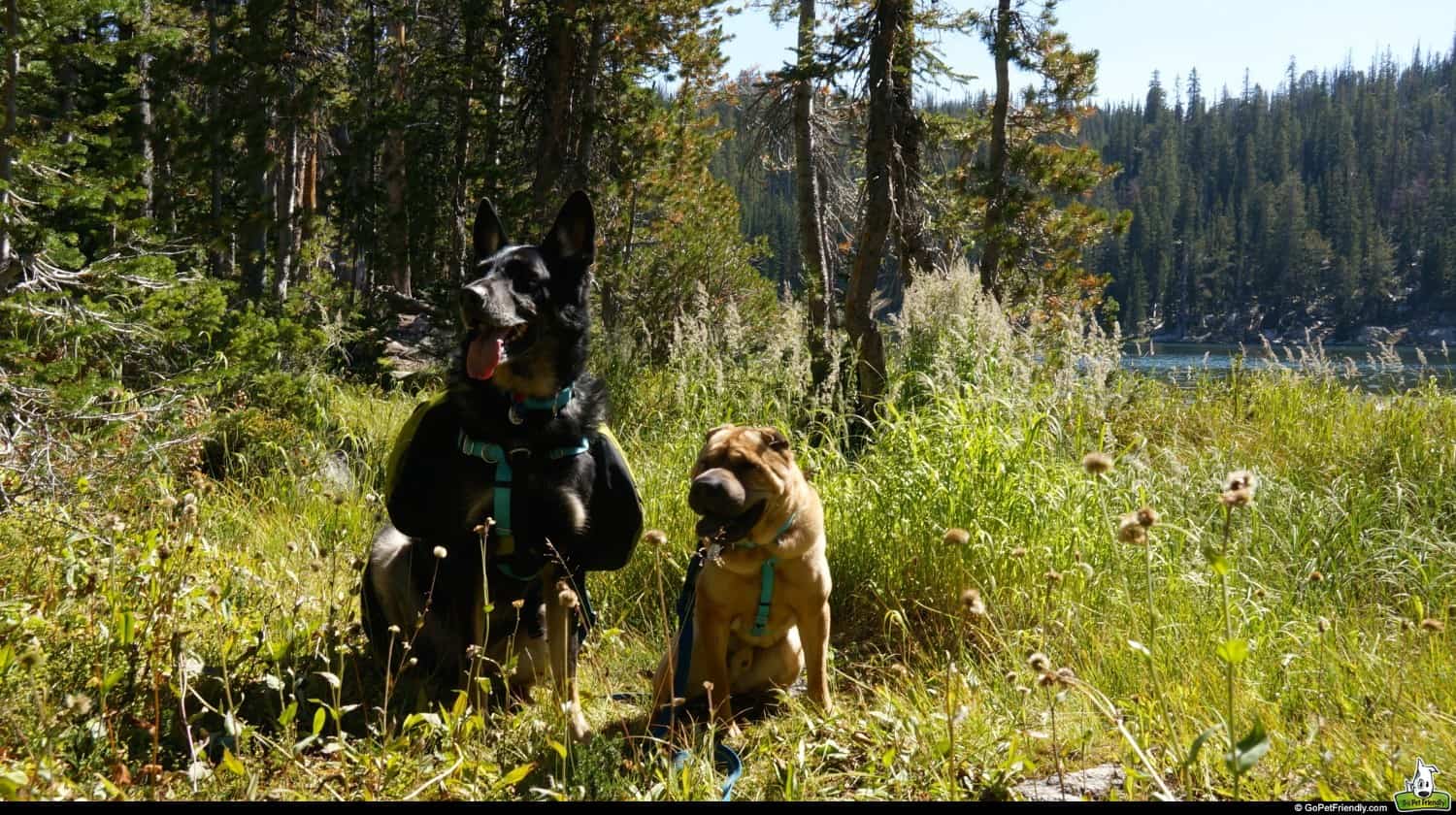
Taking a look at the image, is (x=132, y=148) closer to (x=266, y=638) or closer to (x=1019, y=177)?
(x=266, y=638)

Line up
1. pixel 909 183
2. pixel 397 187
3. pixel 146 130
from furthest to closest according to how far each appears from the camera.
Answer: pixel 397 187, pixel 909 183, pixel 146 130

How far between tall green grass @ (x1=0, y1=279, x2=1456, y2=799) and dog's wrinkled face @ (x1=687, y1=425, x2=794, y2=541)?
250 millimetres

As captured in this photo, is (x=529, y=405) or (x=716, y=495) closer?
(x=716, y=495)

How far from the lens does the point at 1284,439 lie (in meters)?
6.92

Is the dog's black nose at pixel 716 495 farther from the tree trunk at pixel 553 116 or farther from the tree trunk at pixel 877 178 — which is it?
the tree trunk at pixel 553 116

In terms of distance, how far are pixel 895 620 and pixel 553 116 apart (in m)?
8.11

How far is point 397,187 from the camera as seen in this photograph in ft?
60.2

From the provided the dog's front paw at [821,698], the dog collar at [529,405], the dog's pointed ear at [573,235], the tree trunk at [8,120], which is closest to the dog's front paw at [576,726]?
the dog's front paw at [821,698]

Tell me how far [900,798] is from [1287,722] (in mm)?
1256

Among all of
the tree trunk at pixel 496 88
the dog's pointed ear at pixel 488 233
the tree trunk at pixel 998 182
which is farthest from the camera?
the tree trunk at pixel 998 182

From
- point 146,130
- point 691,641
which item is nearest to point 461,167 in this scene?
point 146,130

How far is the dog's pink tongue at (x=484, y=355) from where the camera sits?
2680 millimetres

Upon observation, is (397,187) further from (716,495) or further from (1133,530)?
(1133,530)

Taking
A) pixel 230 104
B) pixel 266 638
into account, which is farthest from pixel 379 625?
A: pixel 230 104
